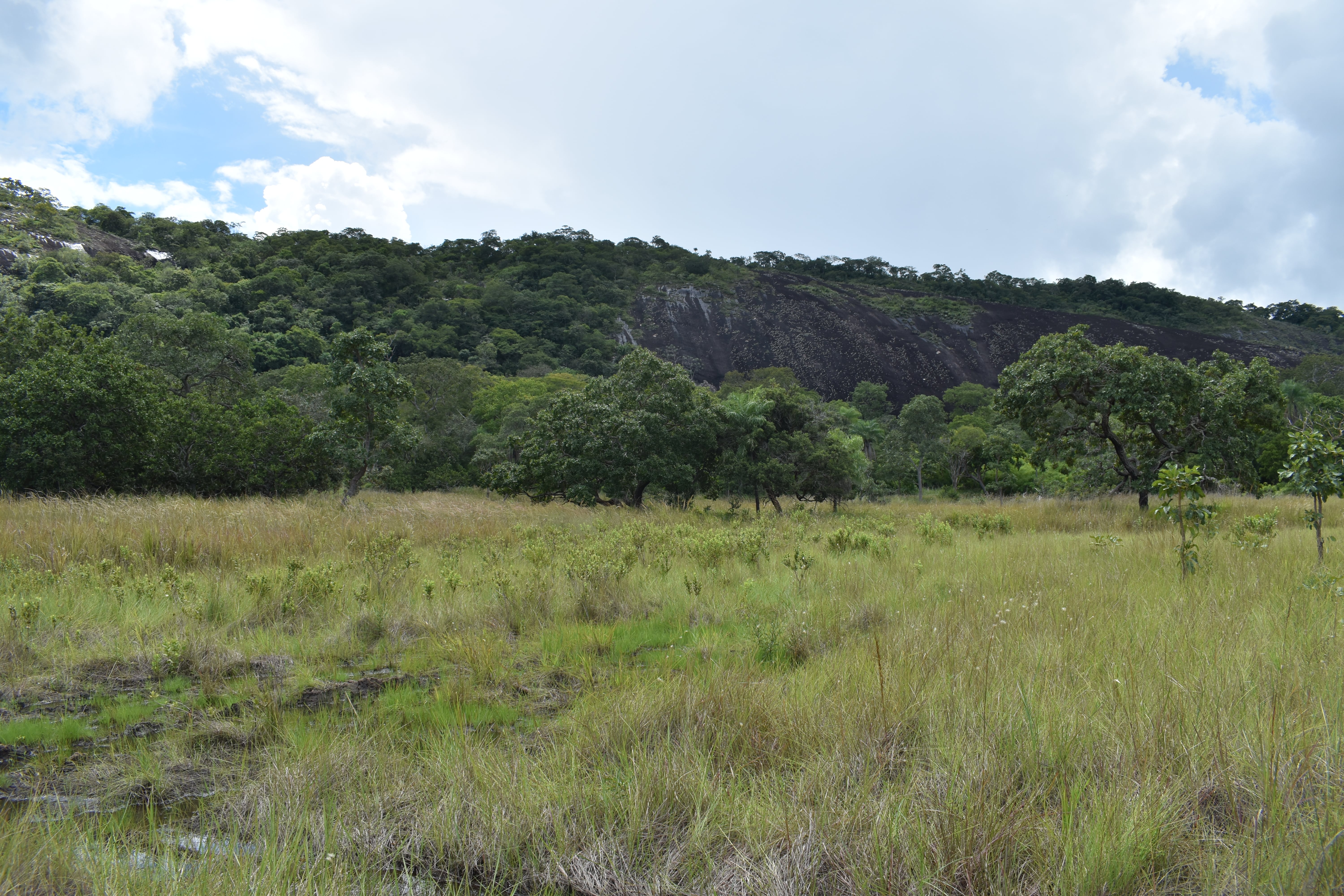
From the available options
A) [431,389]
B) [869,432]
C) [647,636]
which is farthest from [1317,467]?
[869,432]

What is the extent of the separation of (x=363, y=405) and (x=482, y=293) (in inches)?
3064

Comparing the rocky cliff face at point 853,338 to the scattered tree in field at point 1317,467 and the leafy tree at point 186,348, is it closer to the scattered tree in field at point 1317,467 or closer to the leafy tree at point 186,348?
the leafy tree at point 186,348

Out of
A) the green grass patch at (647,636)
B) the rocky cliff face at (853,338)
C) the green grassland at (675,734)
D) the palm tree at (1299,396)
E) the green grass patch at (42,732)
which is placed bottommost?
the green grass patch at (647,636)

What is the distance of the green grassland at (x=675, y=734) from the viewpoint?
1889mm

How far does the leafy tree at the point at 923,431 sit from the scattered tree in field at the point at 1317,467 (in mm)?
43568

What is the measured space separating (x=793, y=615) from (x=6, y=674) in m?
5.19

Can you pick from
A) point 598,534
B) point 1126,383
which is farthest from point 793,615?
point 1126,383

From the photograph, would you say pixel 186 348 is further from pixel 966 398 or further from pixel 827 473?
pixel 966 398

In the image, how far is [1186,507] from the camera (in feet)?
23.1

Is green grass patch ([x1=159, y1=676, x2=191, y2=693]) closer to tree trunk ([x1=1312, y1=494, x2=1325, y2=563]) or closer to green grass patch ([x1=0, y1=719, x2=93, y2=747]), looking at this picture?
green grass patch ([x1=0, y1=719, x2=93, y2=747])

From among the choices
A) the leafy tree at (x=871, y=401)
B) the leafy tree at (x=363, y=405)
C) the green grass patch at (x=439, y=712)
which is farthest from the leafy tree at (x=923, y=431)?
the green grass patch at (x=439, y=712)

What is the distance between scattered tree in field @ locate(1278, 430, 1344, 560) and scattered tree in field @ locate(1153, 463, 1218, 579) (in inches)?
28.1

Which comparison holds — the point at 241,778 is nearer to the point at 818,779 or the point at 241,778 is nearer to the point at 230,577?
the point at 818,779

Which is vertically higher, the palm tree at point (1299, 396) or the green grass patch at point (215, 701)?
the palm tree at point (1299, 396)
